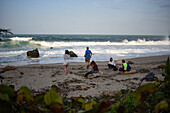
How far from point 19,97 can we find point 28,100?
42 mm

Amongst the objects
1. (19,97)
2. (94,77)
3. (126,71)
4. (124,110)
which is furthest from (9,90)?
(126,71)

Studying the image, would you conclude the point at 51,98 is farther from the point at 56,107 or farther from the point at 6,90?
the point at 6,90

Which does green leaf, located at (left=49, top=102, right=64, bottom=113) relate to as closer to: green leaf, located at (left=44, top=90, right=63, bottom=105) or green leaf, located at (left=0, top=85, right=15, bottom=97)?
green leaf, located at (left=44, top=90, right=63, bottom=105)

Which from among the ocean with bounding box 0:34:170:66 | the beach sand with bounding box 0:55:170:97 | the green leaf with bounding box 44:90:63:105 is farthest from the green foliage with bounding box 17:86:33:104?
the beach sand with bounding box 0:55:170:97

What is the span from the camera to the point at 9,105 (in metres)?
0.61

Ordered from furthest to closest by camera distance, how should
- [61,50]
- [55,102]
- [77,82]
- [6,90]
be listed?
1. [61,50]
2. [77,82]
3. [6,90]
4. [55,102]

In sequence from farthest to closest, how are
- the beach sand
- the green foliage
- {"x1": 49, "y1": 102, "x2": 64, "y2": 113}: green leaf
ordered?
1. the beach sand
2. the green foliage
3. {"x1": 49, "y1": 102, "x2": 64, "y2": 113}: green leaf

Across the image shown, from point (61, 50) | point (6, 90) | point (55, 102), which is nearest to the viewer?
point (55, 102)

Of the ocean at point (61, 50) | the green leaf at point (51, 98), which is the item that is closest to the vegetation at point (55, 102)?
the green leaf at point (51, 98)

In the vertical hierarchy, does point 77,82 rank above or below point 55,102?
below

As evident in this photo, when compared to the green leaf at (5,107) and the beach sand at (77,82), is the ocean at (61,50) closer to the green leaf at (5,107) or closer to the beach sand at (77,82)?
the green leaf at (5,107)

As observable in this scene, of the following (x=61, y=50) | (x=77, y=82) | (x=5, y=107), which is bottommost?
(x=77, y=82)

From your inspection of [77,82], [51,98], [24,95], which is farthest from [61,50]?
[51,98]

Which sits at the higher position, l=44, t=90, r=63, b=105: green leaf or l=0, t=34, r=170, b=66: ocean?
l=44, t=90, r=63, b=105: green leaf
